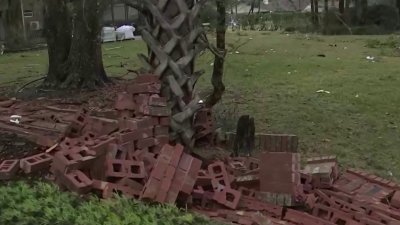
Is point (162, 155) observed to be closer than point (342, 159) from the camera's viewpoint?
Yes

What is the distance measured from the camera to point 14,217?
3.31 m

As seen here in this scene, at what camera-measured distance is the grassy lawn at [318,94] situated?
269 inches

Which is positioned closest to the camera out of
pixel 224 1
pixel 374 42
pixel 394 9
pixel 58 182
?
pixel 58 182

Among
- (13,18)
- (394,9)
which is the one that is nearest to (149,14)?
(13,18)

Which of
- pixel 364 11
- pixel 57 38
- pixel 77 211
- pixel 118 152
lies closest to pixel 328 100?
pixel 57 38

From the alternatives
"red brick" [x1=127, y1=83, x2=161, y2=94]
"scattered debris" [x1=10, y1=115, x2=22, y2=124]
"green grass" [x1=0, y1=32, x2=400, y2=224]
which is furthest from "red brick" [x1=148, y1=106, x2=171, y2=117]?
"scattered debris" [x1=10, y1=115, x2=22, y2=124]

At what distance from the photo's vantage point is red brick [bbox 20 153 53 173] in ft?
12.6

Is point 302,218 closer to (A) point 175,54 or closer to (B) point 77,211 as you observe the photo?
(B) point 77,211

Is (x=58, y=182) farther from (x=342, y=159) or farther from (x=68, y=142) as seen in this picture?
(x=342, y=159)

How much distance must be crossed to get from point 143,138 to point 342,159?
9.44 ft

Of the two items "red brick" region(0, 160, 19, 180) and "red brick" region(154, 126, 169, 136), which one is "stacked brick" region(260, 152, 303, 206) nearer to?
"red brick" region(154, 126, 169, 136)

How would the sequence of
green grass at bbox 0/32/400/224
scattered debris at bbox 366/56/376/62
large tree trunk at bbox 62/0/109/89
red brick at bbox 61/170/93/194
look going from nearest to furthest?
green grass at bbox 0/32/400/224 → red brick at bbox 61/170/93/194 → large tree trunk at bbox 62/0/109/89 → scattered debris at bbox 366/56/376/62

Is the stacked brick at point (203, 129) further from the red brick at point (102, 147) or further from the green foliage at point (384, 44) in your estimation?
the green foliage at point (384, 44)

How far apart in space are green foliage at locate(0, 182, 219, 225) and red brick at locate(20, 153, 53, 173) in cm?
28
